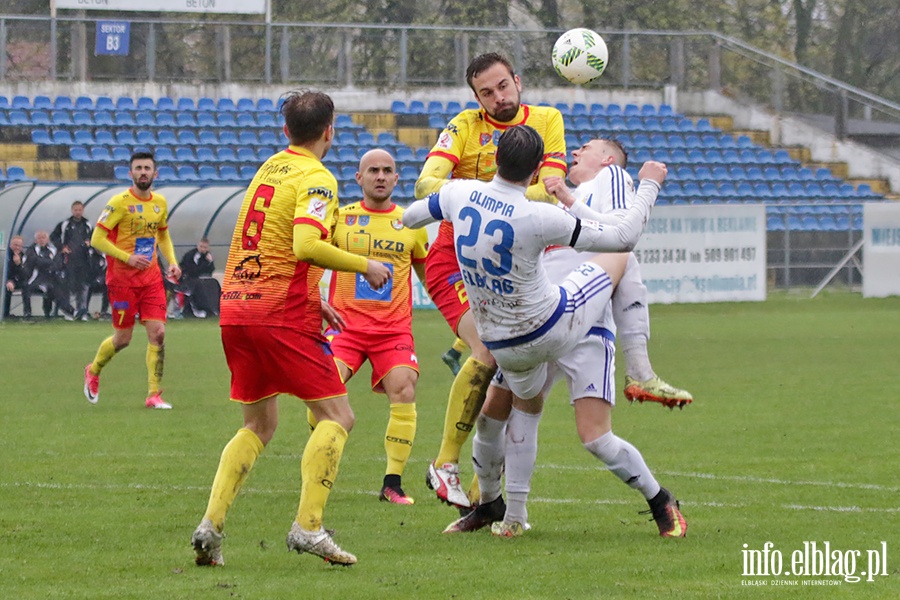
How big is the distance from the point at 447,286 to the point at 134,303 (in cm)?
627

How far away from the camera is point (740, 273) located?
27.1 m

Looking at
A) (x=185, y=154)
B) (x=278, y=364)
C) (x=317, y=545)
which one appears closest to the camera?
(x=317, y=545)

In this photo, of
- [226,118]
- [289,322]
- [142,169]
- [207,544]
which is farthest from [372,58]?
[207,544]

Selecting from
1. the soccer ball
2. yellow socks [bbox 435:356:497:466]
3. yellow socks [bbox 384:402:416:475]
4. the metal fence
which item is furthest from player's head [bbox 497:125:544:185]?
the metal fence

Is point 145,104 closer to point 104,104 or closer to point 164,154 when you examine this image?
point 104,104

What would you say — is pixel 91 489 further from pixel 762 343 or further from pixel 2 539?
pixel 762 343

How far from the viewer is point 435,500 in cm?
797

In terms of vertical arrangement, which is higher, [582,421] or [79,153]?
[79,153]

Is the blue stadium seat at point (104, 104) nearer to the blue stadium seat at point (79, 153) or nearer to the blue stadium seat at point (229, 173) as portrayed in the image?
the blue stadium seat at point (79, 153)

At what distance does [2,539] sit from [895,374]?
1032 cm

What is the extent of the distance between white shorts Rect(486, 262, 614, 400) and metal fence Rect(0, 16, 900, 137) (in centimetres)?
2703

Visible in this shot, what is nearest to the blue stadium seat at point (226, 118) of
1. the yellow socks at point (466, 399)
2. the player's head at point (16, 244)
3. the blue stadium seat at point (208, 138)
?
the blue stadium seat at point (208, 138)

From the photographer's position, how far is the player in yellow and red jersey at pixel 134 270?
1286 centimetres

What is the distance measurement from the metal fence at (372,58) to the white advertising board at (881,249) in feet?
26.1
